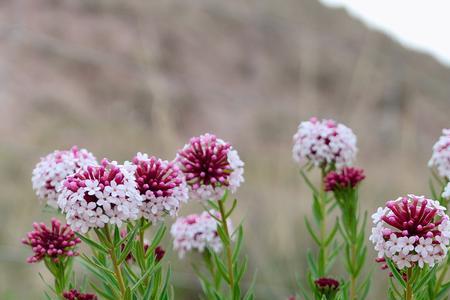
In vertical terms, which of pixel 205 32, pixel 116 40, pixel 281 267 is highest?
pixel 205 32

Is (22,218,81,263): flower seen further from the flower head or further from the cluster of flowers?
the flower head

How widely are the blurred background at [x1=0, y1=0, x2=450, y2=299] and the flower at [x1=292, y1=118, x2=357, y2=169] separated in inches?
62.3

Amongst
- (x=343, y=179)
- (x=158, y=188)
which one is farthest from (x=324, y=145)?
(x=158, y=188)

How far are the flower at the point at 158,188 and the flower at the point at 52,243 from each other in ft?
1.01

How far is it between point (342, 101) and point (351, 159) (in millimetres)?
17864

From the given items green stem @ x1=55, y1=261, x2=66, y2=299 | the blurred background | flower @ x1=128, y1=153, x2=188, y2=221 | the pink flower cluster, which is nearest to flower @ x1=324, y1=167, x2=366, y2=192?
the pink flower cluster

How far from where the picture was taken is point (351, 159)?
2070 millimetres

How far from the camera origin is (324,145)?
6.61ft

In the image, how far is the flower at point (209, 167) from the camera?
1.60 metres

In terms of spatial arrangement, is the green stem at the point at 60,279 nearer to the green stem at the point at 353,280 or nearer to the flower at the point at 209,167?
the flower at the point at 209,167

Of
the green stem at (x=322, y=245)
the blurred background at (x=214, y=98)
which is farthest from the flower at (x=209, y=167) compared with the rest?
the blurred background at (x=214, y=98)

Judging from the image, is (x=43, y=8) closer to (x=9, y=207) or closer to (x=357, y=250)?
(x=9, y=207)

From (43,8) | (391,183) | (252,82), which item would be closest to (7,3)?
(43,8)

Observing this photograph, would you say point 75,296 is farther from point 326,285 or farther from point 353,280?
point 353,280
